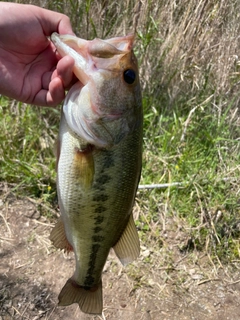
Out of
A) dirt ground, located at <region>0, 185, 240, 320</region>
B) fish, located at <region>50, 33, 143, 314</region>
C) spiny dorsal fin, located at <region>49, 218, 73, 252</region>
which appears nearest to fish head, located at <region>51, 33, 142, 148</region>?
fish, located at <region>50, 33, 143, 314</region>

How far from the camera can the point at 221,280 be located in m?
3.02

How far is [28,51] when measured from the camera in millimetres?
2002

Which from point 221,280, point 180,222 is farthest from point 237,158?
point 221,280

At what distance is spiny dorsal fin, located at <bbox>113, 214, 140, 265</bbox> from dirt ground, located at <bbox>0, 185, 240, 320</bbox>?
112 cm

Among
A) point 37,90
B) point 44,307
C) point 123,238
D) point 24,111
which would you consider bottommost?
point 44,307

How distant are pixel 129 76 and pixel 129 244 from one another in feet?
2.43

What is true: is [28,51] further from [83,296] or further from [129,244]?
[83,296]

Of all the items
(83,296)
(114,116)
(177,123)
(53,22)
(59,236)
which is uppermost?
(53,22)

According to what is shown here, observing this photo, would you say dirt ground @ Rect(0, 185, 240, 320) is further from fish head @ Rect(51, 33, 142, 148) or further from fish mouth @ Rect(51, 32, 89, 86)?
fish mouth @ Rect(51, 32, 89, 86)

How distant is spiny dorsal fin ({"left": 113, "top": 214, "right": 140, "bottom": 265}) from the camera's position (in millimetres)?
1717

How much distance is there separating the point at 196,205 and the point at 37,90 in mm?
1800

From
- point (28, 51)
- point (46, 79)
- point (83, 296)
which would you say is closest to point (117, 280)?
point (83, 296)

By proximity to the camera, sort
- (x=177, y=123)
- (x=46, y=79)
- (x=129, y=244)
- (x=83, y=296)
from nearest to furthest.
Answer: (x=129, y=244) → (x=83, y=296) → (x=46, y=79) → (x=177, y=123)

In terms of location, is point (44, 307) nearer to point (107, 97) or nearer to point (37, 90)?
point (37, 90)
